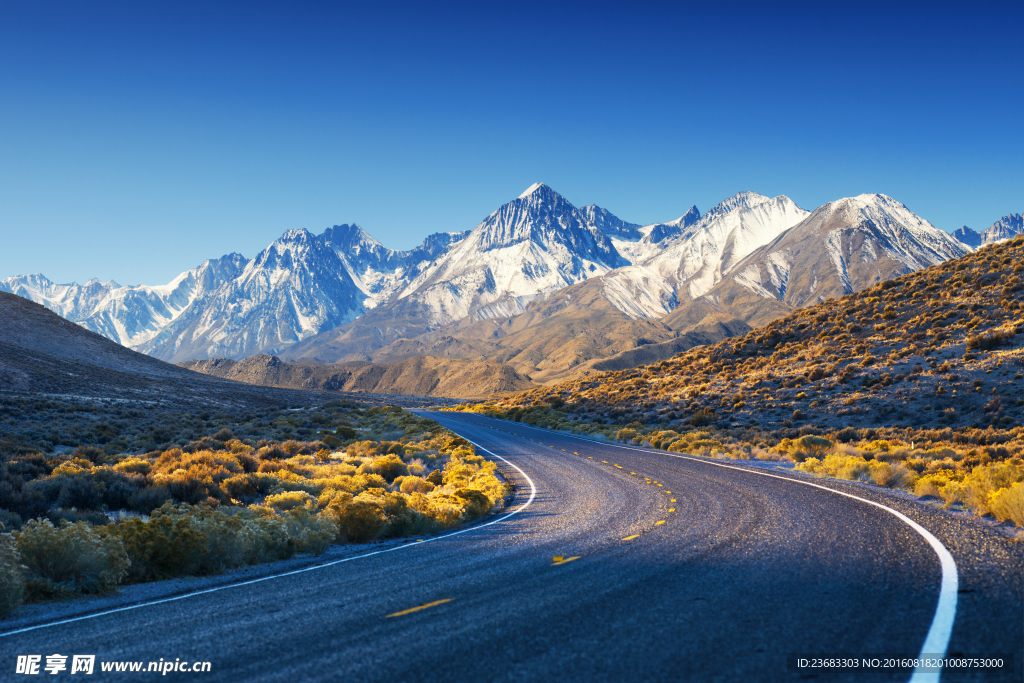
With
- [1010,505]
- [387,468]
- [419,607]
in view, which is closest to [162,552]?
[419,607]

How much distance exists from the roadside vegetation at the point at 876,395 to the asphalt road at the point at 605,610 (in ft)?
14.3

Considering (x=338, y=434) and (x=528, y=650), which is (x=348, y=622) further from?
(x=338, y=434)

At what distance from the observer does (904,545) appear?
8.19 metres

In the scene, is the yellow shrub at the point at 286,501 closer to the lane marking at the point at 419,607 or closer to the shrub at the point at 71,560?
the shrub at the point at 71,560

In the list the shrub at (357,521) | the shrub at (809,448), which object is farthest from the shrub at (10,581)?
the shrub at (809,448)

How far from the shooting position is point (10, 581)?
660 cm

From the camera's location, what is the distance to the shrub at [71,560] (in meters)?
7.60

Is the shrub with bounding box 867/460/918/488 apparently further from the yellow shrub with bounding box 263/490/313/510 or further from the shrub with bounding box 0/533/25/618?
the shrub with bounding box 0/533/25/618

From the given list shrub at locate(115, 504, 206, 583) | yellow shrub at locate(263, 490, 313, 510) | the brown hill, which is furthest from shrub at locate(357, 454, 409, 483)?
the brown hill

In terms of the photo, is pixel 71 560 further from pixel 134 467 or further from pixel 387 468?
pixel 387 468

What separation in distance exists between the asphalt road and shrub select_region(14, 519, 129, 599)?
1.47m

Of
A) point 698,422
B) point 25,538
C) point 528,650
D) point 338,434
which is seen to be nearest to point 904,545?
point 528,650

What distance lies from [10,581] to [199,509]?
4.14 metres

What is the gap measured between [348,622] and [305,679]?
1337 mm
